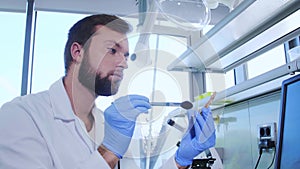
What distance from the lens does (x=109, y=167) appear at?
3.84 ft

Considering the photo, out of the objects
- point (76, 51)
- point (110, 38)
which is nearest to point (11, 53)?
point (76, 51)

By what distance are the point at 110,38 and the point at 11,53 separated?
150 centimetres

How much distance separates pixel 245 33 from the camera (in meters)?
1.32

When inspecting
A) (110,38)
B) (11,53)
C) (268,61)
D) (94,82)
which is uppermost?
(11,53)

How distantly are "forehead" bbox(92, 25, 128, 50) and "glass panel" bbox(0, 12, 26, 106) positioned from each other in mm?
1218

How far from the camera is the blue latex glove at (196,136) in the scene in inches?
43.4

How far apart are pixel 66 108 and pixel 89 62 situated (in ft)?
0.85

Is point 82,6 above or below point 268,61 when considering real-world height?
above

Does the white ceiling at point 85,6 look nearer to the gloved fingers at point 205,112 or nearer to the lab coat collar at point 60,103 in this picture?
the lab coat collar at point 60,103

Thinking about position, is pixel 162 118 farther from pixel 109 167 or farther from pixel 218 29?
pixel 218 29

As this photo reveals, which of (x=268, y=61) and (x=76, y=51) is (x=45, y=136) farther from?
(x=268, y=61)

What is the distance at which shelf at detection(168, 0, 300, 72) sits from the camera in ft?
3.58

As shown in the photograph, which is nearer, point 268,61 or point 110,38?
point 110,38

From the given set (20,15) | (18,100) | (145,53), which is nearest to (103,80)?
(145,53)
